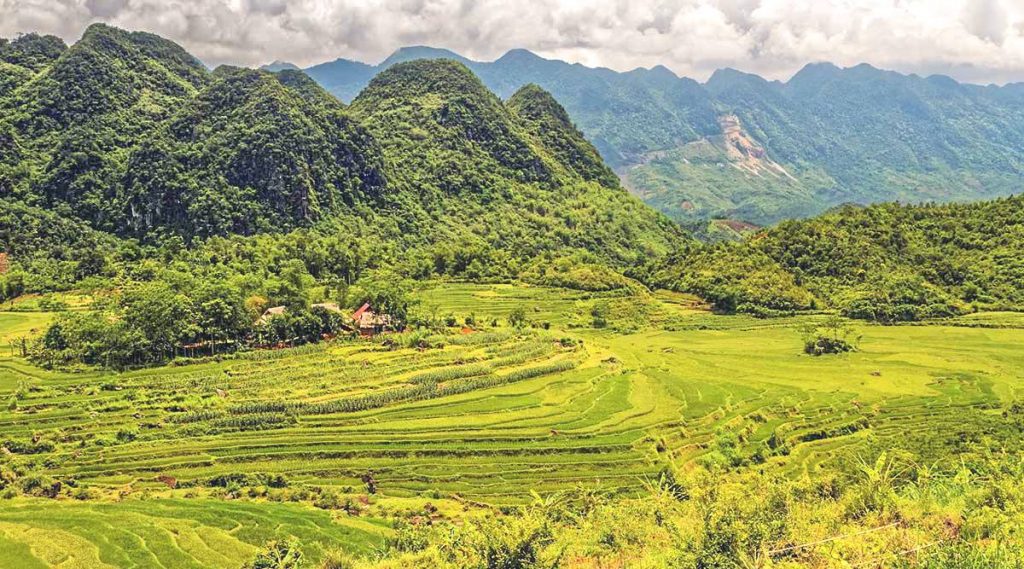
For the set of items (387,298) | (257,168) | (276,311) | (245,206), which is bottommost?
(276,311)

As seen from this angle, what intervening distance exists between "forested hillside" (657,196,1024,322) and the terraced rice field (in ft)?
41.1

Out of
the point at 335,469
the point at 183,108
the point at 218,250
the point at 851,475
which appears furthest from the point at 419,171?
the point at 851,475

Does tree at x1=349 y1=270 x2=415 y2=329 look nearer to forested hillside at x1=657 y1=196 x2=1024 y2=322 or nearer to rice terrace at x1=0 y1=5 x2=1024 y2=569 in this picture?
rice terrace at x1=0 y1=5 x2=1024 y2=569

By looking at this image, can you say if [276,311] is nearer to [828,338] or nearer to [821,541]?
[828,338]

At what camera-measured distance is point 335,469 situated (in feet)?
156

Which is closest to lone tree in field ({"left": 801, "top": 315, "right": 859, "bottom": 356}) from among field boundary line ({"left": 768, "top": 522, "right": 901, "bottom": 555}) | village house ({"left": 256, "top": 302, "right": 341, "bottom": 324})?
field boundary line ({"left": 768, "top": 522, "right": 901, "bottom": 555})

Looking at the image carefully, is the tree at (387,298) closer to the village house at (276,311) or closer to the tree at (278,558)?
the village house at (276,311)

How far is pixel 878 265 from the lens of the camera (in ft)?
341

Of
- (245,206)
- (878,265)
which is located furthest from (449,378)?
→ (245,206)

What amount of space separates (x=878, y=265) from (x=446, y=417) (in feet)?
258

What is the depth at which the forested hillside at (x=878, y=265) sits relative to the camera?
3767 inches

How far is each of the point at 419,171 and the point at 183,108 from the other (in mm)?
59341

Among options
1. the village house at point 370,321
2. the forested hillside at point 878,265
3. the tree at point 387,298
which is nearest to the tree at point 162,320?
the village house at point 370,321

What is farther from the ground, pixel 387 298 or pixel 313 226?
pixel 313 226
